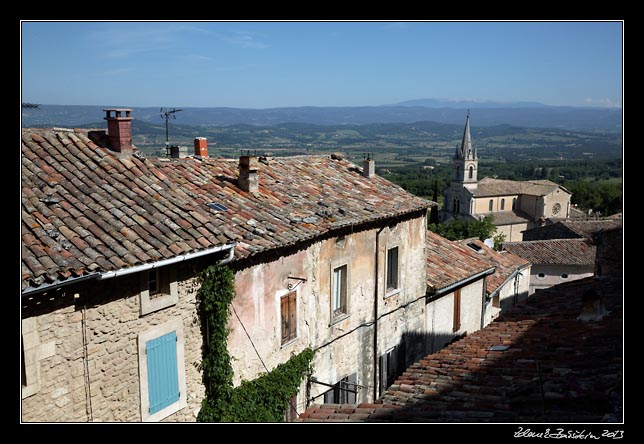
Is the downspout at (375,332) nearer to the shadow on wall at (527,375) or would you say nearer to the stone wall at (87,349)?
the shadow on wall at (527,375)

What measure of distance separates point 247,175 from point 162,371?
4808mm

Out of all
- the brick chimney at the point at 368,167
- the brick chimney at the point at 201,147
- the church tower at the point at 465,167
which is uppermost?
the church tower at the point at 465,167

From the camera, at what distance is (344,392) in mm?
13711

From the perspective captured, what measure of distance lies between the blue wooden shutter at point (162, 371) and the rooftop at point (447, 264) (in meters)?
9.29

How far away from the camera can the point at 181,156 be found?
44.7 feet

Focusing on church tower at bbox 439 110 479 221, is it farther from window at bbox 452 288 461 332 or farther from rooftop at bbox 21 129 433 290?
rooftop at bbox 21 129 433 290

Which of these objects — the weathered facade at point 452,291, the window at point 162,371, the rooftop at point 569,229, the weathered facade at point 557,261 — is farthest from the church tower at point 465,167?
the window at point 162,371

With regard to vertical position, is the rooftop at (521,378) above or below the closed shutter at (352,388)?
above

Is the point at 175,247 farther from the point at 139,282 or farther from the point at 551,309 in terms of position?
the point at 551,309

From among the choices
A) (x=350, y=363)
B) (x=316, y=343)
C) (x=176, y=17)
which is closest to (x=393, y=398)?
(x=316, y=343)

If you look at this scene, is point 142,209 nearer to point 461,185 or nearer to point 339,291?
point 339,291

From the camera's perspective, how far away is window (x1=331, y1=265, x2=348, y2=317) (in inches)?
512

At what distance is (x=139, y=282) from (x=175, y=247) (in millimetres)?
728

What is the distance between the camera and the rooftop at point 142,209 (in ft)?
25.1
